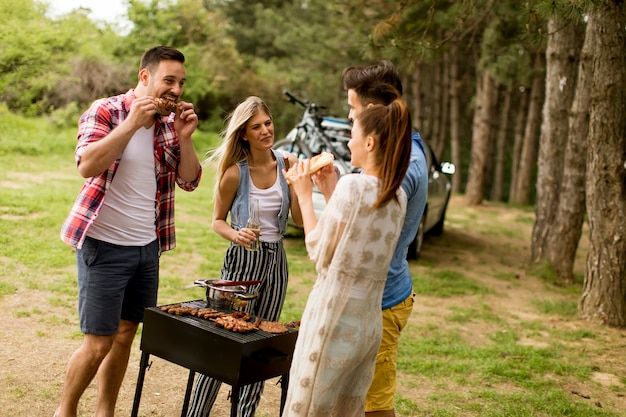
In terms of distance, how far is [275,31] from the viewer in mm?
29656

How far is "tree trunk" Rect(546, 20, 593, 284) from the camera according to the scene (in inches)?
341

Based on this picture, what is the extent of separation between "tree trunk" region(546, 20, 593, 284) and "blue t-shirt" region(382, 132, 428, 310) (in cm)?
558

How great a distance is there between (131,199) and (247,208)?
603 mm

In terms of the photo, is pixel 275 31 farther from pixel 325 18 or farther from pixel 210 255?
pixel 210 255

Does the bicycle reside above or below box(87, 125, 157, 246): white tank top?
above

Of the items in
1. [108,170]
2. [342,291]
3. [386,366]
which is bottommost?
[386,366]

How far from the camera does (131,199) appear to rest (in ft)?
12.2

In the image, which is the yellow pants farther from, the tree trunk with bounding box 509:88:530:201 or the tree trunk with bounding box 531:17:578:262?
the tree trunk with bounding box 509:88:530:201

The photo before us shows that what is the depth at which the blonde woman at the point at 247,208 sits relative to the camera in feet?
12.6

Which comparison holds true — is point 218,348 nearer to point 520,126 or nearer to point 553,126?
point 553,126

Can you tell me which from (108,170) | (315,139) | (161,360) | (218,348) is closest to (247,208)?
(108,170)

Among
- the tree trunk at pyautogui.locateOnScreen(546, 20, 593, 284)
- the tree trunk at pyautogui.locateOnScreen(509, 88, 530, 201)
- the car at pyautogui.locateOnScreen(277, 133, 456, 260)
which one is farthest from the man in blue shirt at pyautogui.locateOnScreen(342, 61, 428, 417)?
the tree trunk at pyautogui.locateOnScreen(509, 88, 530, 201)

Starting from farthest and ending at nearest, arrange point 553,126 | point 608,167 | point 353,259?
point 553,126 → point 608,167 → point 353,259

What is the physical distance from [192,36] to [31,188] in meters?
14.3
